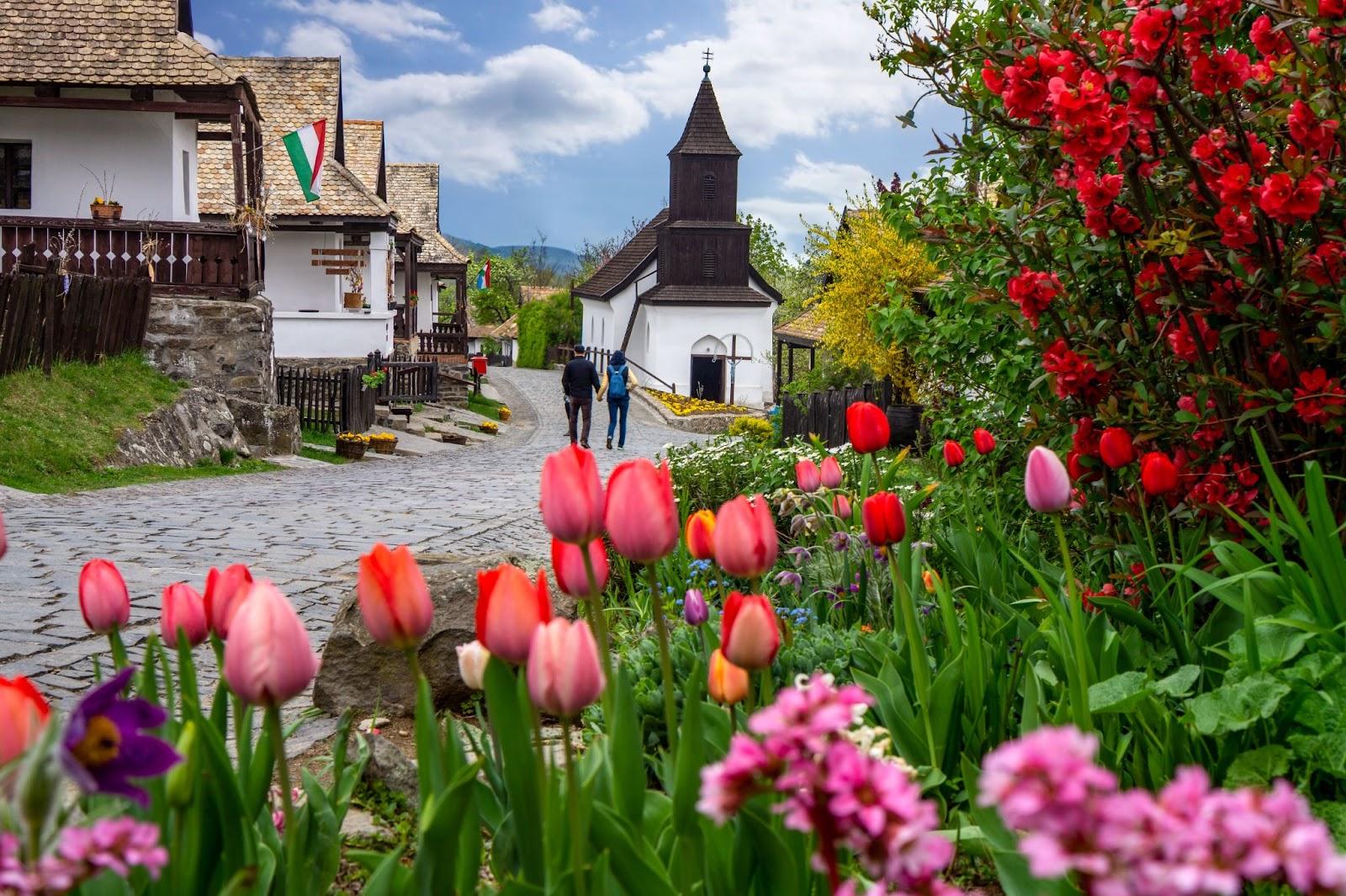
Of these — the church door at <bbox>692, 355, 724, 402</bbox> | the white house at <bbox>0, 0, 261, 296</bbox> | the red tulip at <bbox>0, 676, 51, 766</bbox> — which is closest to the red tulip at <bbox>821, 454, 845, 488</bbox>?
the red tulip at <bbox>0, 676, 51, 766</bbox>

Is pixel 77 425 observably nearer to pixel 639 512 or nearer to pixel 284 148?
pixel 639 512

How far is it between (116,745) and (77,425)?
14.4m

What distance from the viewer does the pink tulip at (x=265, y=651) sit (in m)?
1.33

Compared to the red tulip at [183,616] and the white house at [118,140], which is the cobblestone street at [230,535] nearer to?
the red tulip at [183,616]

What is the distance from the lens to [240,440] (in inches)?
703

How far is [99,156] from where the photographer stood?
71.2ft

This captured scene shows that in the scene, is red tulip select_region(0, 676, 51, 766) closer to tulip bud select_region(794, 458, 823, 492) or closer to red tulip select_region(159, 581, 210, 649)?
red tulip select_region(159, 581, 210, 649)

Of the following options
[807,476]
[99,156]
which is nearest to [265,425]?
[99,156]

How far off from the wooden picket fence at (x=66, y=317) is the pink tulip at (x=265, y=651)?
563 inches

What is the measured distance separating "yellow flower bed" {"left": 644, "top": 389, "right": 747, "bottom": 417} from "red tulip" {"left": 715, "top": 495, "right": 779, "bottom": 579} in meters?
32.2

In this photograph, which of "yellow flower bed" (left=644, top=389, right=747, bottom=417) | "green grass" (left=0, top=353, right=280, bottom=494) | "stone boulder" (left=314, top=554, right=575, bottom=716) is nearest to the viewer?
"stone boulder" (left=314, top=554, right=575, bottom=716)

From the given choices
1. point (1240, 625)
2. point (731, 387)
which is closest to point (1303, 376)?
point (1240, 625)

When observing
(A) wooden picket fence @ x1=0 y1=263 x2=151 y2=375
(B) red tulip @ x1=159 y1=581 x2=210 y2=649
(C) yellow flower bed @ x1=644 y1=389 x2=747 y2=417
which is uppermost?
(A) wooden picket fence @ x1=0 y1=263 x2=151 y2=375

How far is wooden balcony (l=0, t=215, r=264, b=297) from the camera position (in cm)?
1850
